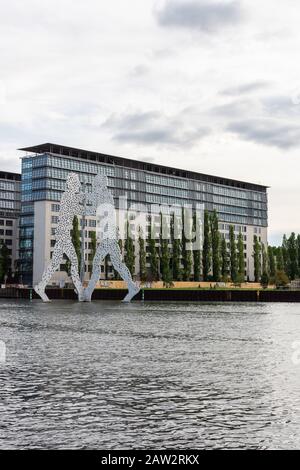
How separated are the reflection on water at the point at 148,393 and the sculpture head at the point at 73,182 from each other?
2430 inches

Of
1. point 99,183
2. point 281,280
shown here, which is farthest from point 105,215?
point 281,280

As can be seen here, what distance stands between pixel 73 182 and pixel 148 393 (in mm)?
80367

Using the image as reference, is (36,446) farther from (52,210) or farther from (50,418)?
(52,210)

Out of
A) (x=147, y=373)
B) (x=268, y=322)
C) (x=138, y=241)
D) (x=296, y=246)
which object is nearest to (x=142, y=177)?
(x=138, y=241)

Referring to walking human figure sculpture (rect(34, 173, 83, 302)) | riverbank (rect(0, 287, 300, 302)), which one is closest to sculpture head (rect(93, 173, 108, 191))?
walking human figure sculpture (rect(34, 173, 83, 302))

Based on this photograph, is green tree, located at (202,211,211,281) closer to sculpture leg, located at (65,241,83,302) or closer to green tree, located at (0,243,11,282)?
green tree, located at (0,243,11,282)

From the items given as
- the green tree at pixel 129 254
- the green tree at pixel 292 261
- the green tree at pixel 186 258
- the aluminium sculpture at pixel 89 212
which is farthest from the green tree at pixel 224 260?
the aluminium sculpture at pixel 89 212

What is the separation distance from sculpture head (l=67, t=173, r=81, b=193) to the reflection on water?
6173 centimetres

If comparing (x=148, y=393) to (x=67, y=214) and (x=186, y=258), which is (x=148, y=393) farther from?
(x=186, y=258)

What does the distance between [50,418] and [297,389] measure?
869 cm

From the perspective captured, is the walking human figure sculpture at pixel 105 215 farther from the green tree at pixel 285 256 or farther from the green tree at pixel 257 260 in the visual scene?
the green tree at pixel 257 260

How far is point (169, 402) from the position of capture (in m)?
20.2

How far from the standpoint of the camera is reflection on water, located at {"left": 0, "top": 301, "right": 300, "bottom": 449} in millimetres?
16172

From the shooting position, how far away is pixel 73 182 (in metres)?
100
